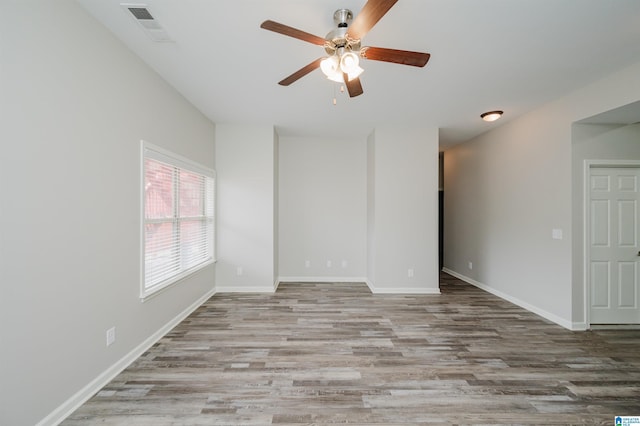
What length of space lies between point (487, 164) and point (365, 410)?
14.9ft

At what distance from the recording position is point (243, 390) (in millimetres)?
2086

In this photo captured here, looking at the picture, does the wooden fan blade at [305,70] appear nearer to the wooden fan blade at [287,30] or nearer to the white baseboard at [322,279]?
the wooden fan blade at [287,30]

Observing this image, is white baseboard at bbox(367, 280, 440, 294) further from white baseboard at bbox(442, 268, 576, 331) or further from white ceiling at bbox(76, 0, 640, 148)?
white ceiling at bbox(76, 0, 640, 148)

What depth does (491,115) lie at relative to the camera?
150 inches

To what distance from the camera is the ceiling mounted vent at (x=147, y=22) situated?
1898 mm

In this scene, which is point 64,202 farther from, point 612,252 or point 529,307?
point 612,252

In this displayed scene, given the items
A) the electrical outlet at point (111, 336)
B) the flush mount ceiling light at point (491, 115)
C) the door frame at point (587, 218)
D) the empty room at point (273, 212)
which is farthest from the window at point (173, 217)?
the door frame at point (587, 218)

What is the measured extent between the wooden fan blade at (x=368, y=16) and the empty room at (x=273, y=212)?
20mm

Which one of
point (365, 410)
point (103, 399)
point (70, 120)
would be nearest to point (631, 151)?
point (365, 410)

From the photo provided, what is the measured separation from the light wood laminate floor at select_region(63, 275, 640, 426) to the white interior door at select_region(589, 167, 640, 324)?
0.30 m

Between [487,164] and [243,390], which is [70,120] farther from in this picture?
[487,164]

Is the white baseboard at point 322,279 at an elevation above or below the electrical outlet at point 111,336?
below

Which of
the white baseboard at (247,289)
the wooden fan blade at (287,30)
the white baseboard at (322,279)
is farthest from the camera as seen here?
the white baseboard at (322,279)

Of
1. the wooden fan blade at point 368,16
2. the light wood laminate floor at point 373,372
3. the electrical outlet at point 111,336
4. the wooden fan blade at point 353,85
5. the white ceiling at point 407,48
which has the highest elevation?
the white ceiling at point 407,48
